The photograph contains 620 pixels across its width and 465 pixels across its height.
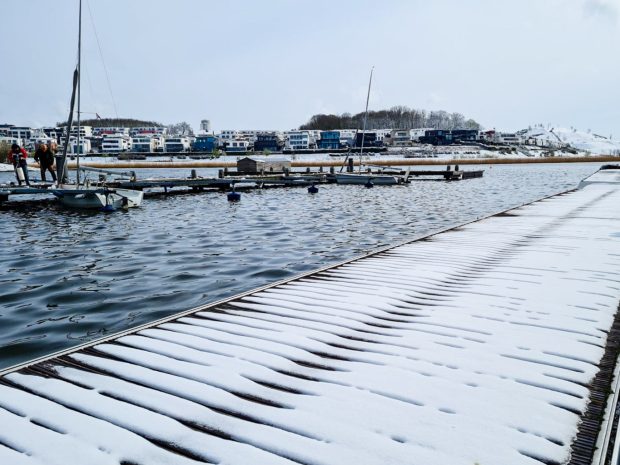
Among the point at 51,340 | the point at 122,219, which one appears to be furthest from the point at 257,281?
the point at 122,219

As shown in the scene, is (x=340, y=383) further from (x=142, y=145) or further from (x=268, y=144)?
(x=142, y=145)

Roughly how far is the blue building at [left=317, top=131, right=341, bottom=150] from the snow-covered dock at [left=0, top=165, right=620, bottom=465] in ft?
553

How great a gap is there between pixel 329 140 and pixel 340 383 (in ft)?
576

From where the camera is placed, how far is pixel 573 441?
9.79 ft

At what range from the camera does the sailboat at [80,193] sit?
20906mm

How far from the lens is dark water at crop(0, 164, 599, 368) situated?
7441 millimetres

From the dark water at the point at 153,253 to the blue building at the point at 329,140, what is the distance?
150759 mm

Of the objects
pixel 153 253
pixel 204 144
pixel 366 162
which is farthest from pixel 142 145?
pixel 153 253

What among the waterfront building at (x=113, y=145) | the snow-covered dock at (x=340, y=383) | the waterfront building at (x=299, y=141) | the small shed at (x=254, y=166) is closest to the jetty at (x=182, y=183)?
the small shed at (x=254, y=166)

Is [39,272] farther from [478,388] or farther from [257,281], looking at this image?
[478,388]

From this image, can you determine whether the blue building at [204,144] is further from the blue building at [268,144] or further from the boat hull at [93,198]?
the boat hull at [93,198]

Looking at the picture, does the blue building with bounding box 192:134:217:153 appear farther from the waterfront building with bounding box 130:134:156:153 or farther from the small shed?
the small shed

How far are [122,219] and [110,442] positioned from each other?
16967 millimetres

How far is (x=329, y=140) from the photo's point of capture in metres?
176
